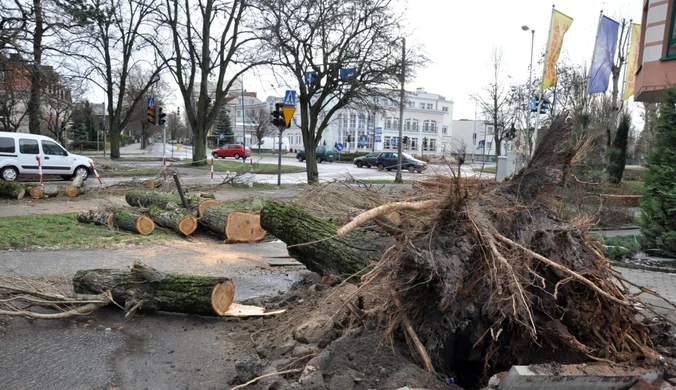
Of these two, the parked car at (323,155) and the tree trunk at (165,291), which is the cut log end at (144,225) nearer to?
the tree trunk at (165,291)

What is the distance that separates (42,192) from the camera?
14.2m

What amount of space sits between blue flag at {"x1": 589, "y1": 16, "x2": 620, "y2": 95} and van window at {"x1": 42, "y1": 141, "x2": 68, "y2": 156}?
71.5 feet

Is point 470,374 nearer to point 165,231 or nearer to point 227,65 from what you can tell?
point 165,231

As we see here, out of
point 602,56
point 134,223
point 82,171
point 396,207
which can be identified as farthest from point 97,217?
point 602,56

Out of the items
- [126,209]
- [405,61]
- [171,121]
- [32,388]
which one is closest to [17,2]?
[126,209]

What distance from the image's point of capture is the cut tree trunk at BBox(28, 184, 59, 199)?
14062mm

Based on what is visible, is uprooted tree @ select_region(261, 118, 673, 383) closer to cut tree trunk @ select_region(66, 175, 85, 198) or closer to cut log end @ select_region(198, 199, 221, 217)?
cut log end @ select_region(198, 199, 221, 217)

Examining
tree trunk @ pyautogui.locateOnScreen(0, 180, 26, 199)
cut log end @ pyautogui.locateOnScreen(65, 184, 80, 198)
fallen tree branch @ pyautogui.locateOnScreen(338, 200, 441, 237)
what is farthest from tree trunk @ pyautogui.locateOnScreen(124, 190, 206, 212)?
fallen tree branch @ pyautogui.locateOnScreen(338, 200, 441, 237)

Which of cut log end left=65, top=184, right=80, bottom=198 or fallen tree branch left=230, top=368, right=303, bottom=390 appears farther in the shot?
cut log end left=65, top=184, right=80, bottom=198

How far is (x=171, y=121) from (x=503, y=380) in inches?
3777

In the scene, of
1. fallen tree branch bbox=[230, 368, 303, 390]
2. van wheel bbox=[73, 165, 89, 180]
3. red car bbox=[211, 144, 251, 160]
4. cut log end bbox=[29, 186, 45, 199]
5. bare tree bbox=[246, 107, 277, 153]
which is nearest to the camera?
fallen tree branch bbox=[230, 368, 303, 390]

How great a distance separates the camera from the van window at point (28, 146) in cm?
1842

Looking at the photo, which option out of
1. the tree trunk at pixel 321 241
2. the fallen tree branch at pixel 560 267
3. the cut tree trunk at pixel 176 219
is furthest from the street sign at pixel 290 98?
the fallen tree branch at pixel 560 267

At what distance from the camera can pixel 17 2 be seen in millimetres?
15258
